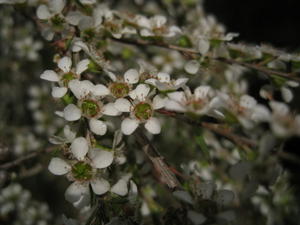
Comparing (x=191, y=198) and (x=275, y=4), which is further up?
(x=191, y=198)

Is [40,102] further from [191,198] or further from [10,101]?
[191,198]

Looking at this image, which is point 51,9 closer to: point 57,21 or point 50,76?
point 57,21

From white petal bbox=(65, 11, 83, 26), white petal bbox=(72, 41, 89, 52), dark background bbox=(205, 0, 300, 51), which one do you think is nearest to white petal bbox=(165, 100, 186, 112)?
white petal bbox=(72, 41, 89, 52)

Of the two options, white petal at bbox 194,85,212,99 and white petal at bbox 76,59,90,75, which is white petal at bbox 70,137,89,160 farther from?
white petal at bbox 194,85,212,99

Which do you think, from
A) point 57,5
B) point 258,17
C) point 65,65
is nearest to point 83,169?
point 65,65

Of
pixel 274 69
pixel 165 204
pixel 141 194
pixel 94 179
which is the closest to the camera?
pixel 94 179

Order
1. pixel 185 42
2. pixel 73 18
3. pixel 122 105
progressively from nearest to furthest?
pixel 122 105
pixel 73 18
pixel 185 42

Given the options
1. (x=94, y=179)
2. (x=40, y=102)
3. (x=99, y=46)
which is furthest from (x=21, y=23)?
(x=94, y=179)

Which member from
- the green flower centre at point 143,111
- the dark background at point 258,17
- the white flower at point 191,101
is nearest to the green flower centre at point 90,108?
the green flower centre at point 143,111
